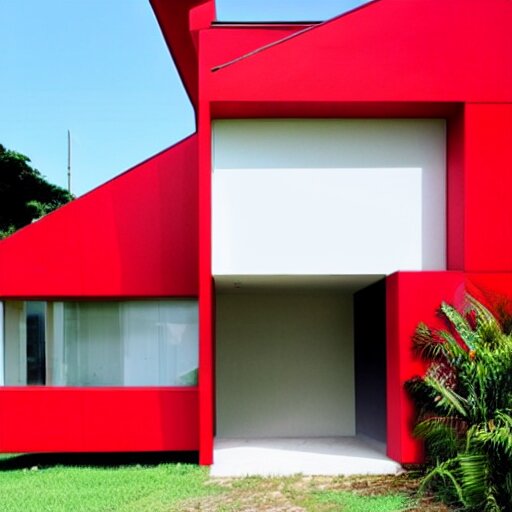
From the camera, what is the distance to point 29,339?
10.4 m

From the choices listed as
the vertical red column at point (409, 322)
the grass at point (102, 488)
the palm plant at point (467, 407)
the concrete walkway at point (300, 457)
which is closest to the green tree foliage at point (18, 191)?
the concrete walkway at point (300, 457)

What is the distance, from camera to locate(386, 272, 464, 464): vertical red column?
8859mm

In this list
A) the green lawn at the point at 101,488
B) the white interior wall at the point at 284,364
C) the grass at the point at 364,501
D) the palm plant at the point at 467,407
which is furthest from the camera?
the white interior wall at the point at 284,364

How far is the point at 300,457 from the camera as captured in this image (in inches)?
394

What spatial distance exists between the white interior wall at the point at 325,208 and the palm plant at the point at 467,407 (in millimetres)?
1309

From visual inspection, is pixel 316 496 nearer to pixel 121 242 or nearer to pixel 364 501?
pixel 364 501

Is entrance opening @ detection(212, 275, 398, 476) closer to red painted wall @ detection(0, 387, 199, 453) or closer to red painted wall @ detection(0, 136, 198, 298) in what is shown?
red painted wall @ detection(0, 136, 198, 298)

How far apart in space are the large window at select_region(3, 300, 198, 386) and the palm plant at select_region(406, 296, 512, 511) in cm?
367

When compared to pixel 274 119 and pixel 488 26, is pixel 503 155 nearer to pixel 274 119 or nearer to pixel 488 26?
pixel 488 26

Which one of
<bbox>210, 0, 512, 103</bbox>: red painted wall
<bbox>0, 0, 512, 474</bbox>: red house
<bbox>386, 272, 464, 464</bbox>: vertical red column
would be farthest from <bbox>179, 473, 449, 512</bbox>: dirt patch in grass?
<bbox>210, 0, 512, 103</bbox>: red painted wall

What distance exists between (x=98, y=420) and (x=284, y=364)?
14.2 feet

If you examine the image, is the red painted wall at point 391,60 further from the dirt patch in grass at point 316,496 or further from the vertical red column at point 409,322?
the dirt patch in grass at point 316,496

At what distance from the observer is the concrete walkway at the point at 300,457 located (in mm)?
9000

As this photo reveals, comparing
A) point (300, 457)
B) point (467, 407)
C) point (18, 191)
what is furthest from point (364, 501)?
point (18, 191)
